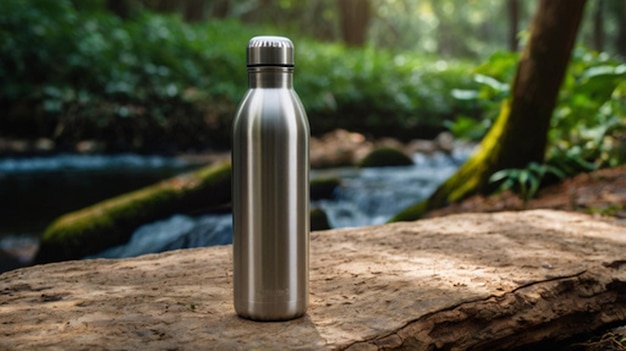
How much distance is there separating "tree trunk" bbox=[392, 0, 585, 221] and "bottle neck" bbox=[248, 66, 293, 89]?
4.54m

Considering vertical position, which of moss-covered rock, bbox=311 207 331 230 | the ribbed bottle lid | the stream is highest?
the ribbed bottle lid

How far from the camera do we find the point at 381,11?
3288 centimetres

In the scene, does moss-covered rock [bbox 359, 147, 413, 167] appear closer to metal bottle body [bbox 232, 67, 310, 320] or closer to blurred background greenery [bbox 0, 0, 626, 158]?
blurred background greenery [bbox 0, 0, 626, 158]

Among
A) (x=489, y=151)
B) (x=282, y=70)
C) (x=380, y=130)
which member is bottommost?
(x=380, y=130)

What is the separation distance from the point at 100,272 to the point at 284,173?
4.24ft

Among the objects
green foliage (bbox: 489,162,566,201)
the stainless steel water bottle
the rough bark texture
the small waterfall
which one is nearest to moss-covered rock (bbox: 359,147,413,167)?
the small waterfall

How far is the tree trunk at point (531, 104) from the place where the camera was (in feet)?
19.8

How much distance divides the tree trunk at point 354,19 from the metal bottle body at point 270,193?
19629mm

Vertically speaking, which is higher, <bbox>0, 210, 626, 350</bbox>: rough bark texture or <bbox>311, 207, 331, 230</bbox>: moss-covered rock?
<bbox>0, 210, 626, 350</bbox>: rough bark texture

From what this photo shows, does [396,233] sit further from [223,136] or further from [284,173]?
[223,136]

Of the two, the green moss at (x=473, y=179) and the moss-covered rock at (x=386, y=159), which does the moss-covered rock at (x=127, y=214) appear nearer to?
the green moss at (x=473, y=179)

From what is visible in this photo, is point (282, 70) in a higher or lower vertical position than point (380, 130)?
higher

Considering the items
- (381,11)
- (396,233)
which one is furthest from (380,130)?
(381,11)

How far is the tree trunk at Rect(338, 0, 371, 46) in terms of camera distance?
21047 millimetres
